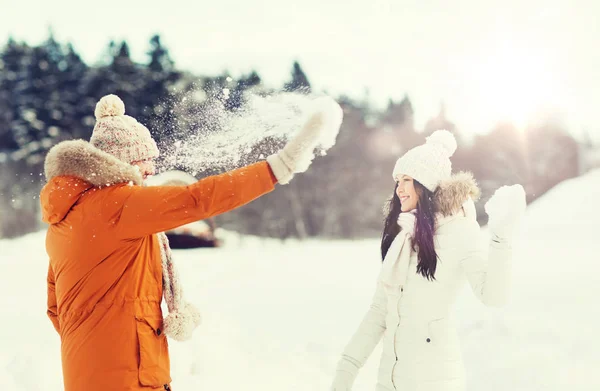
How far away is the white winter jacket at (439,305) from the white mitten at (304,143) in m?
0.80

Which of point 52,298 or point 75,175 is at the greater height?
point 75,175

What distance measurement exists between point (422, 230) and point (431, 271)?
0.62 feet

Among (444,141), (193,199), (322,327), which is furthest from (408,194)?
(322,327)

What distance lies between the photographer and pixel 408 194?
2531 millimetres

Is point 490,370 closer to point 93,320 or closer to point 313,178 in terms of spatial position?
point 93,320

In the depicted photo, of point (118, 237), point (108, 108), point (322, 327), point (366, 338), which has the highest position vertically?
point (108, 108)

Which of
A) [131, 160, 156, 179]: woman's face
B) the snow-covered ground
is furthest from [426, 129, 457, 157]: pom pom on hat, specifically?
the snow-covered ground

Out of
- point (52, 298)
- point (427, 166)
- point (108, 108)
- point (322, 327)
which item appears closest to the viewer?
point (108, 108)

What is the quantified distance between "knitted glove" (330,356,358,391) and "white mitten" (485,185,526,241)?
0.90 metres

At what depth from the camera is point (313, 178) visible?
59.8 feet

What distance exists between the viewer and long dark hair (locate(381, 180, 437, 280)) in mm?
2320

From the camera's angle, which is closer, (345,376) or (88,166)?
(88,166)

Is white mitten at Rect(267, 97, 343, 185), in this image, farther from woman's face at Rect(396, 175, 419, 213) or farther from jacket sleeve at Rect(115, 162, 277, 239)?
woman's face at Rect(396, 175, 419, 213)

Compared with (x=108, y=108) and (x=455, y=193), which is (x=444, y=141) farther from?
(x=108, y=108)
